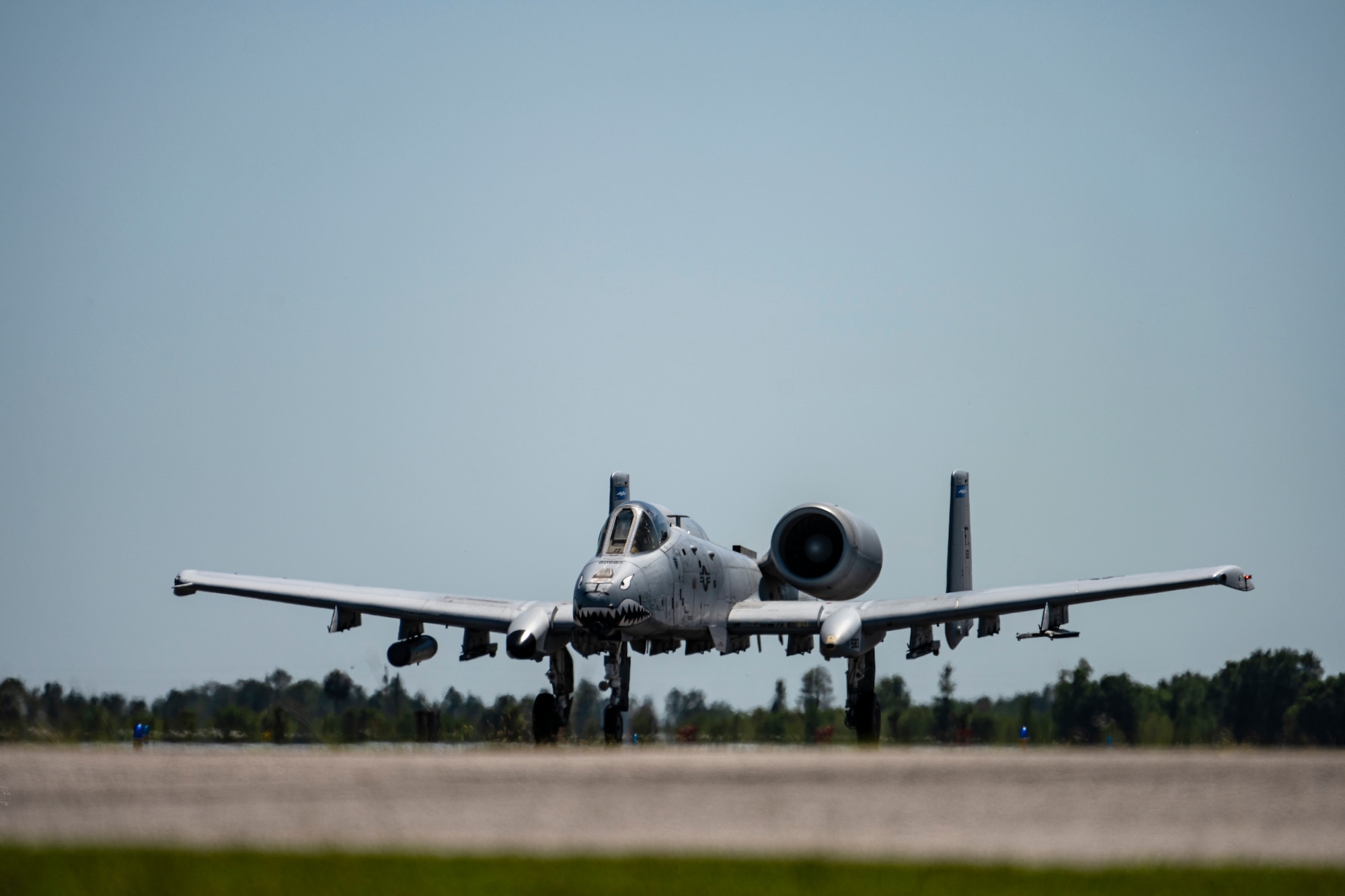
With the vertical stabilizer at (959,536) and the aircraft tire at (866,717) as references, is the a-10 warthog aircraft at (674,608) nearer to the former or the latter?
the aircraft tire at (866,717)

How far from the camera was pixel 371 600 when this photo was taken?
3120cm

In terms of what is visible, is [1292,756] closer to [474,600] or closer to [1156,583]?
[1156,583]

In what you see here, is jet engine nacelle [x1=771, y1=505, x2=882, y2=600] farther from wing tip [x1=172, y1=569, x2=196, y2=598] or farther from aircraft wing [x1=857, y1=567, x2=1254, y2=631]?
wing tip [x1=172, y1=569, x2=196, y2=598]

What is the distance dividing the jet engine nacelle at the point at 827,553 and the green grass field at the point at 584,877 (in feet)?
79.6

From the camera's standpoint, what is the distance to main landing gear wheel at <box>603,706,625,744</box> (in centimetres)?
2698

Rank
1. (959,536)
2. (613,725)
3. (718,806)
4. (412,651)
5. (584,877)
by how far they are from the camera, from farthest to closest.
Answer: (959,536) < (412,651) < (613,725) < (718,806) < (584,877)

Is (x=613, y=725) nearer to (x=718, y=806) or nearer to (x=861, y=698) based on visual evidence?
(x=861, y=698)

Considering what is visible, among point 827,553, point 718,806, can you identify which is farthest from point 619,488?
point 718,806

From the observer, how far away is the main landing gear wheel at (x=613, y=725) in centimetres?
2698

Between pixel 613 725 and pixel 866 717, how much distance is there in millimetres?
7410

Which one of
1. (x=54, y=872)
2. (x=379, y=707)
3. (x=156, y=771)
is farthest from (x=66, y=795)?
(x=379, y=707)

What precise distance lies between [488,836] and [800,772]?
5572 millimetres

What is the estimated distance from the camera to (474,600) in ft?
103

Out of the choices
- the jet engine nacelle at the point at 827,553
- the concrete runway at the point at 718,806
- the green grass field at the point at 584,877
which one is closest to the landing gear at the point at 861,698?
the jet engine nacelle at the point at 827,553
